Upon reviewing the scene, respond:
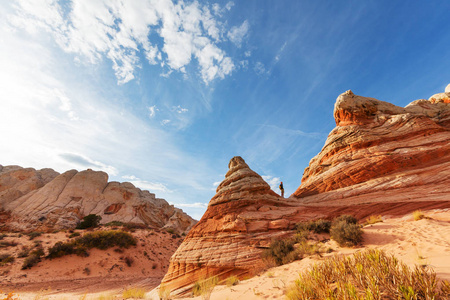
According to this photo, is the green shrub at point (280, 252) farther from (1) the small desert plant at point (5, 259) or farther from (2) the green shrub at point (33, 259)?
(1) the small desert plant at point (5, 259)

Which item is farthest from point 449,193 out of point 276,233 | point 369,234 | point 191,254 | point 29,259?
point 29,259

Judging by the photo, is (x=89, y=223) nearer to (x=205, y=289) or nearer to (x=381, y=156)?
(x=205, y=289)

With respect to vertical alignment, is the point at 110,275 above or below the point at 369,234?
below

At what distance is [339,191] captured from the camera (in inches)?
601

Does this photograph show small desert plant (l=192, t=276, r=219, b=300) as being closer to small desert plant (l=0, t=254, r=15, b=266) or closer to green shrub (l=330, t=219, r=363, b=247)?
green shrub (l=330, t=219, r=363, b=247)

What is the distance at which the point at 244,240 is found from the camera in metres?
12.7

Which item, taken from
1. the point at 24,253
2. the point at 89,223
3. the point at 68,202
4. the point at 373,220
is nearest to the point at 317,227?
the point at 373,220

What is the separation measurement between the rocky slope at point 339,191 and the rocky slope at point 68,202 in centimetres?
3010

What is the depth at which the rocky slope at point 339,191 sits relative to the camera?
12.2 meters

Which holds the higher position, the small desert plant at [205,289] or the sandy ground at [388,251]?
the sandy ground at [388,251]

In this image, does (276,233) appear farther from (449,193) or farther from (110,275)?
(110,275)

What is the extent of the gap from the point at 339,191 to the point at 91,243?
91.4ft

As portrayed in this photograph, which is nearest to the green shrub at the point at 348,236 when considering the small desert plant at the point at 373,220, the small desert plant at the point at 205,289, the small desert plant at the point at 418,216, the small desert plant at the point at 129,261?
the small desert plant at the point at 373,220

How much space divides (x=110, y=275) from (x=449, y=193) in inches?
1129
